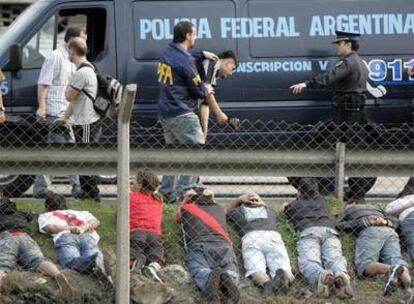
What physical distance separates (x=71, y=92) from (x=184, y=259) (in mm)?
2578

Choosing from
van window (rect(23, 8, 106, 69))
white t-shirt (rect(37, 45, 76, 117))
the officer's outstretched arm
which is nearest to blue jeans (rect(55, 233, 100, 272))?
white t-shirt (rect(37, 45, 76, 117))

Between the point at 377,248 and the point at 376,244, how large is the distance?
0.03 metres

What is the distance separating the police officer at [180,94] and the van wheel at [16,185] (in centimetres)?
122

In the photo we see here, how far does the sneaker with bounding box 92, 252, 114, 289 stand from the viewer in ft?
27.0

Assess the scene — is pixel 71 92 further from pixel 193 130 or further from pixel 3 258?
pixel 3 258

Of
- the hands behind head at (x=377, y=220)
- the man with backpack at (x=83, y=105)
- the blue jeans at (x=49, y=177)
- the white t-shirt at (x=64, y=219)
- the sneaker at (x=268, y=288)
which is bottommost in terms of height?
the sneaker at (x=268, y=288)

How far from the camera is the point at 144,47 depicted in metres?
12.5

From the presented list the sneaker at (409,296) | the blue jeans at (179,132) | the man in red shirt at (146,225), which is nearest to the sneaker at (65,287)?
the man in red shirt at (146,225)

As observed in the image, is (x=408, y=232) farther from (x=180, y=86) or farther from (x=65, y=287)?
(x=65, y=287)

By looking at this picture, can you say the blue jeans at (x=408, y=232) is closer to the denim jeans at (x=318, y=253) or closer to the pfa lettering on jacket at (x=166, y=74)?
the denim jeans at (x=318, y=253)

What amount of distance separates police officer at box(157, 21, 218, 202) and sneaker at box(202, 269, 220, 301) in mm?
2046

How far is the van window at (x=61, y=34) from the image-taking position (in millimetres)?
12352

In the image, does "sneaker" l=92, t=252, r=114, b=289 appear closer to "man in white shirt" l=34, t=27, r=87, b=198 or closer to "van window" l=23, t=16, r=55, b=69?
"man in white shirt" l=34, t=27, r=87, b=198

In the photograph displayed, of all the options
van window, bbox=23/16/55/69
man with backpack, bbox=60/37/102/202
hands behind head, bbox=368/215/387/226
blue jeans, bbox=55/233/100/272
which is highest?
van window, bbox=23/16/55/69
